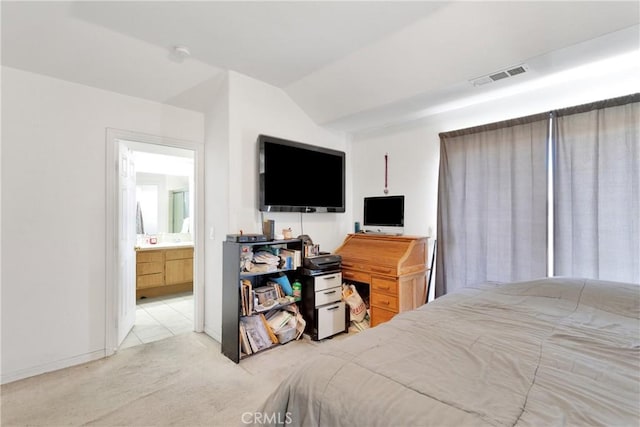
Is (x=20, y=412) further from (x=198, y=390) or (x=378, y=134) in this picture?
(x=378, y=134)

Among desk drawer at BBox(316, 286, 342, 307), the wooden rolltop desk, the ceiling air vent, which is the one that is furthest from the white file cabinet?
the ceiling air vent

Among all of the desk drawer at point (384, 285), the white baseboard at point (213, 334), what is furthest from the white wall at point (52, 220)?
the desk drawer at point (384, 285)

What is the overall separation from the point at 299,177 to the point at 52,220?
2255 millimetres

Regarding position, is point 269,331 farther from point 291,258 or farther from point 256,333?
point 291,258

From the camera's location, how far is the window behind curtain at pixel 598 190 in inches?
86.6

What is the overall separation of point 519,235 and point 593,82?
141 cm

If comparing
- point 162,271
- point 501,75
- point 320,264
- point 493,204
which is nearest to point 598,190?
point 493,204

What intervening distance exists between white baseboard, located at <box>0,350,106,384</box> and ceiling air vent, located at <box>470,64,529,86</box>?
4.15 meters

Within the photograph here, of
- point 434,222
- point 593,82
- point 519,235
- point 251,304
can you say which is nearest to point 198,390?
point 251,304

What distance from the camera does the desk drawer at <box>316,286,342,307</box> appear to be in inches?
115

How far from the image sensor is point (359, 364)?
102 centimetres

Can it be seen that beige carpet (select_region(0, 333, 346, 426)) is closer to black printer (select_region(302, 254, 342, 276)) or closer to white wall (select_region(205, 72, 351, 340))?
white wall (select_region(205, 72, 351, 340))

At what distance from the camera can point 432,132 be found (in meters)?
3.35

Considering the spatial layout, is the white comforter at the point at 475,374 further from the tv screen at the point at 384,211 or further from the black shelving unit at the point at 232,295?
the tv screen at the point at 384,211
